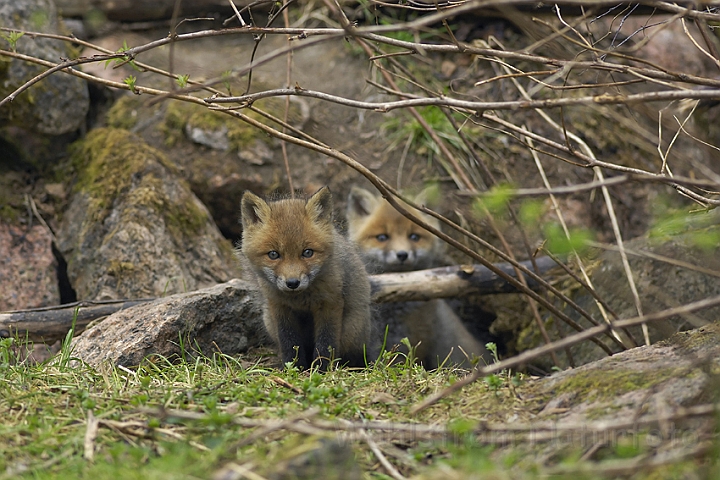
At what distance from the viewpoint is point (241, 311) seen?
539 cm

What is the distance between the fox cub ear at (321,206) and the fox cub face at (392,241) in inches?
78.7

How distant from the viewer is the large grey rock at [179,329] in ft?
14.8

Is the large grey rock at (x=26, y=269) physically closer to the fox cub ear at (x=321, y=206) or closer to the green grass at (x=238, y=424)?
the green grass at (x=238, y=424)

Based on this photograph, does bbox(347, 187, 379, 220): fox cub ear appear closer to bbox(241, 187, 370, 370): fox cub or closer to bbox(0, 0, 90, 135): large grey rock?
bbox(241, 187, 370, 370): fox cub

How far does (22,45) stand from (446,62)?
4.78m

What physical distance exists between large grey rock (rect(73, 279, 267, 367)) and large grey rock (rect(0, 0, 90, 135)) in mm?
3051

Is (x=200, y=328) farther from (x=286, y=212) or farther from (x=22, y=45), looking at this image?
(x=22, y=45)

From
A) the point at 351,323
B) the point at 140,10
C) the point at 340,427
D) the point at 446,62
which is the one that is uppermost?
the point at 140,10

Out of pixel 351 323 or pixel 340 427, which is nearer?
pixel 340 427

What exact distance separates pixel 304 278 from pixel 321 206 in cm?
63

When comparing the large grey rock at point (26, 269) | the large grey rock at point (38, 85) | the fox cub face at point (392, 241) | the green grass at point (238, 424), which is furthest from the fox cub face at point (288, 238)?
the large grey rock at point (38, 85)

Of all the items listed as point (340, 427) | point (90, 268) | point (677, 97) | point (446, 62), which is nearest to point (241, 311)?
point (90, 268)

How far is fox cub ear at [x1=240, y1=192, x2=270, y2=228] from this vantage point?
4.98 meters

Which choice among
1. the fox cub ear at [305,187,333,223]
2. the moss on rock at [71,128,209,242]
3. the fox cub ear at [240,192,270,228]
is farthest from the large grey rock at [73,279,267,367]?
the moss on rock at [71,128,209,242]
